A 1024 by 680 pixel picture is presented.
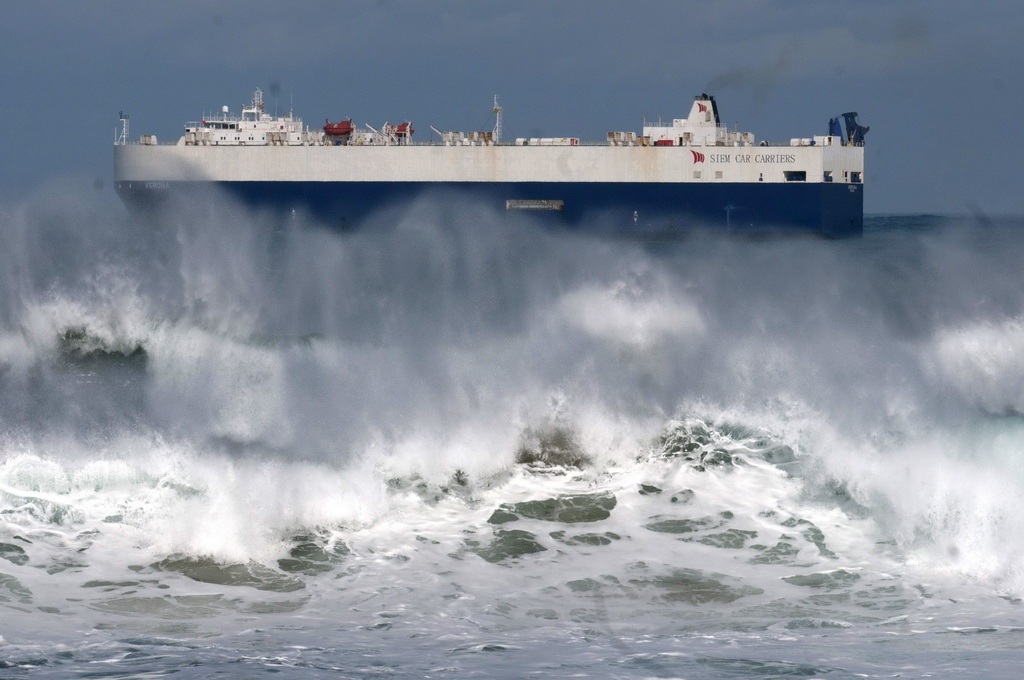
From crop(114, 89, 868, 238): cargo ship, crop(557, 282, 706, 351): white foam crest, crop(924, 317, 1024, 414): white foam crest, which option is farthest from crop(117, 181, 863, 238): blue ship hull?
crop(924, 317, 1024, 414): white foam crest

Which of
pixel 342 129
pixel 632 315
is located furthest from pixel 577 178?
pixel 632 315

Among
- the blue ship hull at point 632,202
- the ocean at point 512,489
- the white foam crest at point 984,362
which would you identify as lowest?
the ocean at point 512,489

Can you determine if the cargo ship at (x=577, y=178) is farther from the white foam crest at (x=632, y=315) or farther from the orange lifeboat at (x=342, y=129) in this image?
the white foam crest at (x=632, y=315)

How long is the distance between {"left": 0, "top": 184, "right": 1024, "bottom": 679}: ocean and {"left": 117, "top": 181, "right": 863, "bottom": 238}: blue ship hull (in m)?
54.5

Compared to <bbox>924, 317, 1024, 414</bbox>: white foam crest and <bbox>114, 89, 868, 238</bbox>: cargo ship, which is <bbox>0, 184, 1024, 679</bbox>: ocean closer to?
<bbox>924, 317, 1024, 414</bbox>: white foam crest

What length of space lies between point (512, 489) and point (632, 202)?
65514 millimetres

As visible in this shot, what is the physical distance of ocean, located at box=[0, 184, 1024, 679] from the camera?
9.42m

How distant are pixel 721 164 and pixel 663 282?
5922 cm

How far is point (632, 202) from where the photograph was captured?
77688 mm

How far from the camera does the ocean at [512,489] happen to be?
942 cm

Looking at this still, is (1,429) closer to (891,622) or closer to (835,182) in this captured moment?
(891,622)

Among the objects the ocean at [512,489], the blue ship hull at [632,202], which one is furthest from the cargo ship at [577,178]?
the ocean at [512,489]

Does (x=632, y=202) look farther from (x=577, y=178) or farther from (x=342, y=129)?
(x=342, y=129)

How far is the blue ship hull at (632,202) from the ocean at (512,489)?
2147 inches
